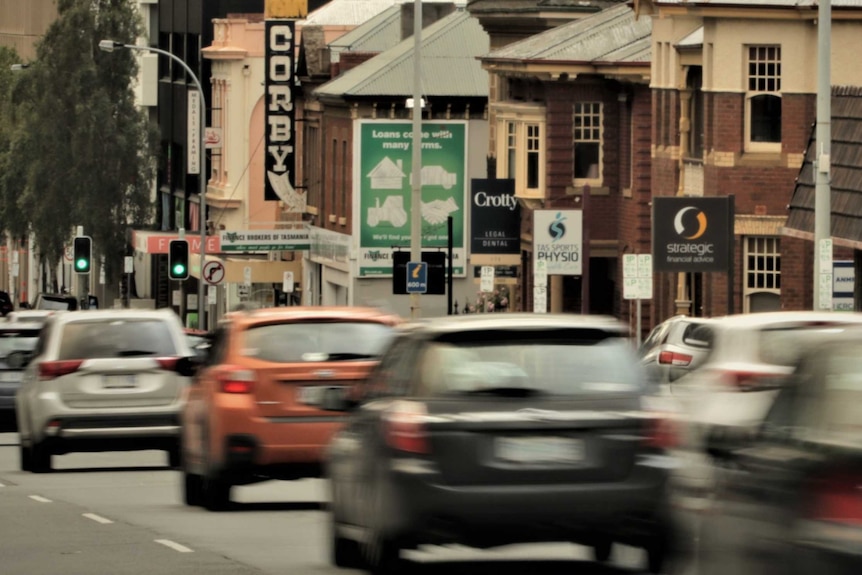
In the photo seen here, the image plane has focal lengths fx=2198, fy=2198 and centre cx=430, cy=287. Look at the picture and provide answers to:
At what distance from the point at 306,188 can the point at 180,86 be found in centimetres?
1804

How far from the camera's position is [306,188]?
72.2 metres

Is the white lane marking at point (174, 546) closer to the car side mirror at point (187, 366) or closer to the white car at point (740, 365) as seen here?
the white car at point (740, 365)

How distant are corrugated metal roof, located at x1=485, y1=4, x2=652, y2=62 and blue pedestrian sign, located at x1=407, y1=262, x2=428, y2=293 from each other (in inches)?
398

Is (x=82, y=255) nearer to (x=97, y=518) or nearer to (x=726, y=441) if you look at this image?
(x=97, y=518)

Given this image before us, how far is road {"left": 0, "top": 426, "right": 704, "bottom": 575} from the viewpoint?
13.1 m

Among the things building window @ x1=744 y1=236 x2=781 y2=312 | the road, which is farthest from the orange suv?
building window @ x1=744 y1=236 x2=781 y2=312

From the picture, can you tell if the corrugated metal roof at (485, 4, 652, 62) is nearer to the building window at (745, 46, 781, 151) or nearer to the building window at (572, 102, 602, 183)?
the building window at (572, 102, 602, 183)

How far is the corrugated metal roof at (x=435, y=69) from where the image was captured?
209ft

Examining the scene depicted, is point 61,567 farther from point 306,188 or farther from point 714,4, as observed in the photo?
point 306,188

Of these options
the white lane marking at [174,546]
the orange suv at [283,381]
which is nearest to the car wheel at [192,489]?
the orange suv at [283,381]

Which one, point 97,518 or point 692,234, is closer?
point 97,518

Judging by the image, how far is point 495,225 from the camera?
53.8 meters

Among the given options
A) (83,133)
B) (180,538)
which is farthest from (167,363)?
(83,133)

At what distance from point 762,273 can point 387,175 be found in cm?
2423
